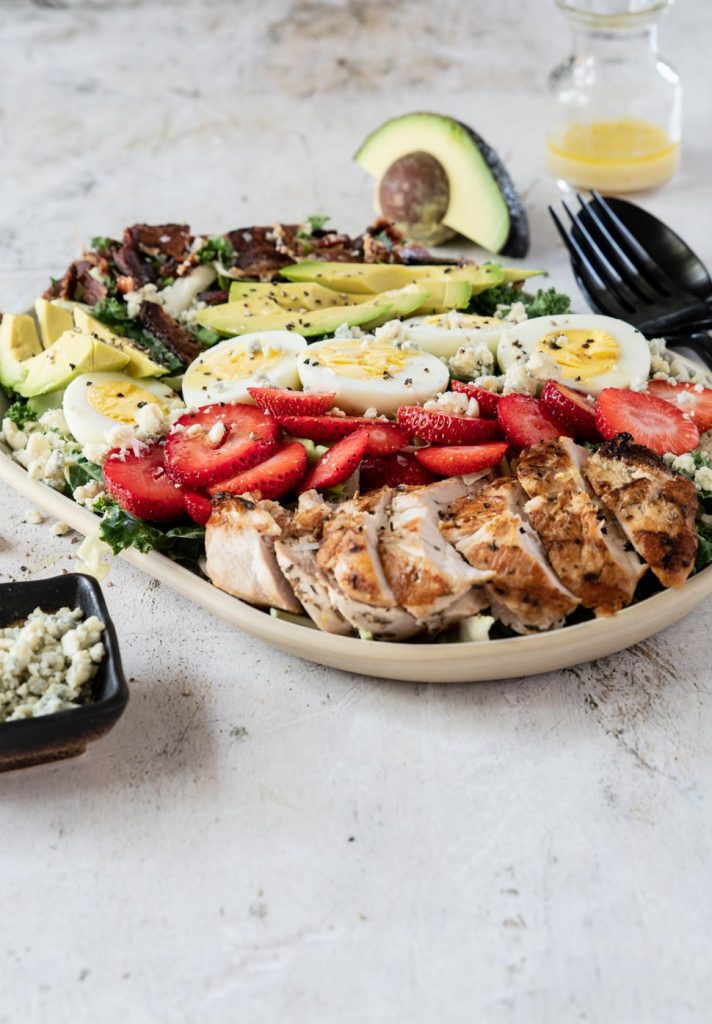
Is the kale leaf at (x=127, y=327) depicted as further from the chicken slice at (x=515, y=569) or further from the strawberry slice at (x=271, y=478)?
the chicken slice at (x=515, y=569)

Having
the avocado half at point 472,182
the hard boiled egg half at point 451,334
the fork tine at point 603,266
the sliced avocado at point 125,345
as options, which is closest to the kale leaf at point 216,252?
the sliced avocado at point 125,345

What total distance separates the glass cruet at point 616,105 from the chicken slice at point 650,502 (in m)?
2.87

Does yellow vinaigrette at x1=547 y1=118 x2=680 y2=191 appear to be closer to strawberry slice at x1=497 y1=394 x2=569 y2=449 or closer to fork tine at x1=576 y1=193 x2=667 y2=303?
fork tine at x1=576 y1=193 x2=667 y2=303

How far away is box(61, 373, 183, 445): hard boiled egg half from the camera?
13.0 feet

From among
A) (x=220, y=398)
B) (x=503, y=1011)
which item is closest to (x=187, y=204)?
(x=220, y=398)

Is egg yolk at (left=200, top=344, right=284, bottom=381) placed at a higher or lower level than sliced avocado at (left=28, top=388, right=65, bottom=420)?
higher

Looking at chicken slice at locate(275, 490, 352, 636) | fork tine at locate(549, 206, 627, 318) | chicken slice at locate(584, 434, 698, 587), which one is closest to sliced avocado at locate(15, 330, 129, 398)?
chicken slice at locate(275, 490, 352, 636)

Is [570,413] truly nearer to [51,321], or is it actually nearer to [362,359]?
[362,359]

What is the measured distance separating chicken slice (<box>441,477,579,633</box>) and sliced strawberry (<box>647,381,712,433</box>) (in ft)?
2.98

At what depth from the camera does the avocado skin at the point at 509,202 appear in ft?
17.6

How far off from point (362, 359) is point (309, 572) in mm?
1039

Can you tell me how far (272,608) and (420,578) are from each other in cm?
46

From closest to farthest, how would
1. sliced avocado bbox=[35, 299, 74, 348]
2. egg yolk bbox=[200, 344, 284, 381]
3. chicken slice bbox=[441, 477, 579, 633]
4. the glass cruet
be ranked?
chicken slice bbox=[441, 477, 579, 633] < egg yolk bbox=[200, 344, 284, 381] < sliced avocado bbox=[35, 299, 74, 348] < the glass cruet

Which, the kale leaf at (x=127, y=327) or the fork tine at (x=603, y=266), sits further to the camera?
the fork tine at (x=603, y=266)
